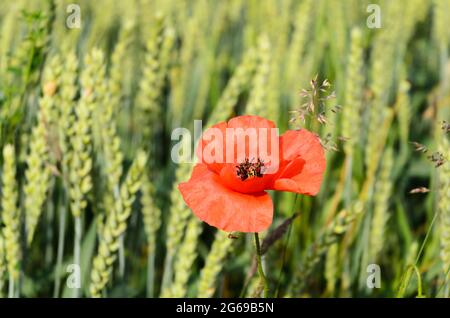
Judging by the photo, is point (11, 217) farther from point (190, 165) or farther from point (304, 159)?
point (304, 159)

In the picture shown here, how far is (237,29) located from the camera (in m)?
1.71

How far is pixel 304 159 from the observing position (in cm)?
60

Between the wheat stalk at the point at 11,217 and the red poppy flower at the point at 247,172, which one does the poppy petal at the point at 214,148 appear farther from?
the wheat stalk at the point at 11,217

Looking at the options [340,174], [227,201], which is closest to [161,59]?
[340,174]

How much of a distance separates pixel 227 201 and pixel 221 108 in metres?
0.46

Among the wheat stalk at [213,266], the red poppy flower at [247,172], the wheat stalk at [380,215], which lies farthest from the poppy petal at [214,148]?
the wheat stalk at [380,215]

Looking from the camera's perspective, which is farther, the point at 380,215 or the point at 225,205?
the point at 380,215

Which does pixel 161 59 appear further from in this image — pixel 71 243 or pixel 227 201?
pixel 227 201

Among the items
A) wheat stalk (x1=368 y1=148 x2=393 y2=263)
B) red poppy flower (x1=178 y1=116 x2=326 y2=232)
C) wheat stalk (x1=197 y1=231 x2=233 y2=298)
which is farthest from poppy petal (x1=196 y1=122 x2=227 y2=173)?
wheat stalk (x1=368 y1=148 x2=393 y2=263)

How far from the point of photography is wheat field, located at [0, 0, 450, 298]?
801mm

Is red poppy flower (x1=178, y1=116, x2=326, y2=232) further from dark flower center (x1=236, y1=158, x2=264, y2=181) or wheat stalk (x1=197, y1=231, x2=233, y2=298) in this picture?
wheat stalk (x1=197, y1=231, x2=233, y2=298)

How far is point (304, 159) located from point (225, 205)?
77 mm

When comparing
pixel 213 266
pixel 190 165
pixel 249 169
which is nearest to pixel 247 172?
pixel 249 169

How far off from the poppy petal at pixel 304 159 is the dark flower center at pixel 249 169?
0.02 metres
